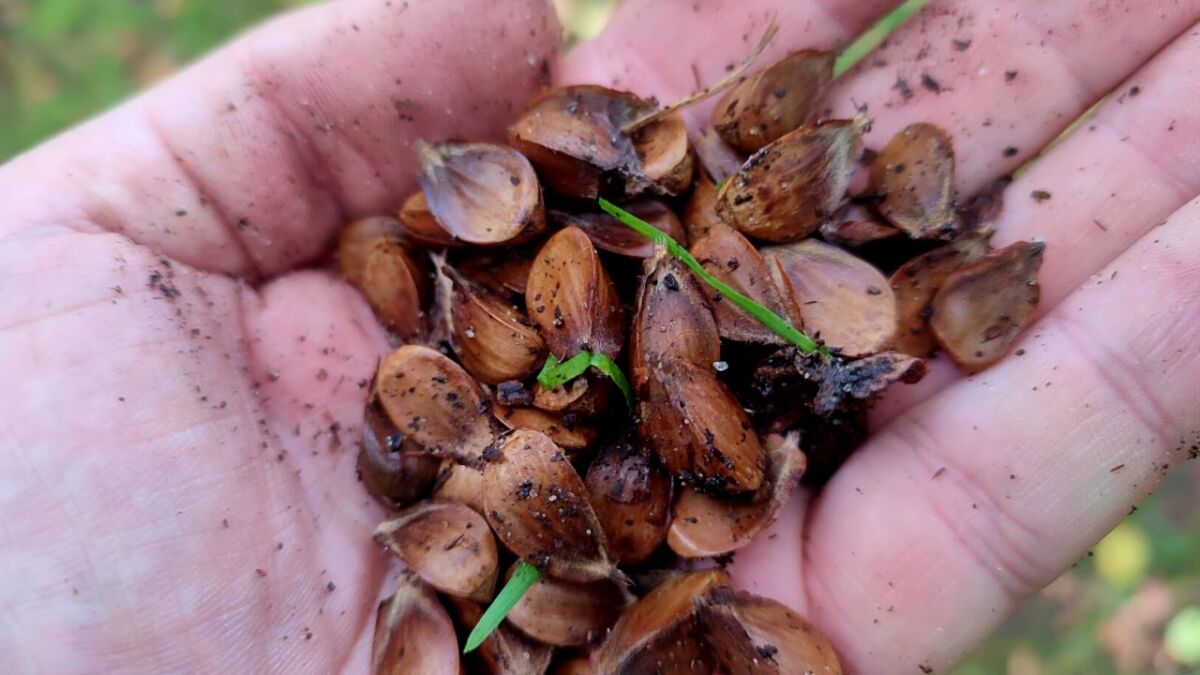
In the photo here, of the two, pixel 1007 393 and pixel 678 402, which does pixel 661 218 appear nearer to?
pixel 678 402

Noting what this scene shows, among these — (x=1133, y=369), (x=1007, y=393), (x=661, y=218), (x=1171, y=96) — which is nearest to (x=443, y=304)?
(x=661, y=218)

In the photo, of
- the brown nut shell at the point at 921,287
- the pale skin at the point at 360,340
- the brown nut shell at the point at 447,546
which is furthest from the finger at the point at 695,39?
the brown nut shell at the point at 447,546

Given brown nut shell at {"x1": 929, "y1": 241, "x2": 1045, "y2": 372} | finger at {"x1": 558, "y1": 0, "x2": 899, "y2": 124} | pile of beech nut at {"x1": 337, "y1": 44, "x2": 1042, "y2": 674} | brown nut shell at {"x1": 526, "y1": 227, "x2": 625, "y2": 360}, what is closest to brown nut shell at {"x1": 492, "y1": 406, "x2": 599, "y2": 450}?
pile of beech nut at {"x1": 337, "y1": 44, "x2": 1042, "y2": 674}

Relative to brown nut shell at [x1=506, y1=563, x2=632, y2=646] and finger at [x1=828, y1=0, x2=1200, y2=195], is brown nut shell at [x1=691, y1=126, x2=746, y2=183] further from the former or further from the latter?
brown nut shell at [x1=506, y1=563, x2=632, y2=646]

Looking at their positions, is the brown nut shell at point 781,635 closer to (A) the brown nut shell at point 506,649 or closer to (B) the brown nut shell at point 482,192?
(A) the brown nut shell at point 506,649

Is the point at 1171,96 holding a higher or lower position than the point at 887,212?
higher

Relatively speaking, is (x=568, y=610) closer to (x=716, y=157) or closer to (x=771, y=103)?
(x=716, y=157)

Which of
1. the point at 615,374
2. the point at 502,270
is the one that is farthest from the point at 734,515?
the point at 502,270
